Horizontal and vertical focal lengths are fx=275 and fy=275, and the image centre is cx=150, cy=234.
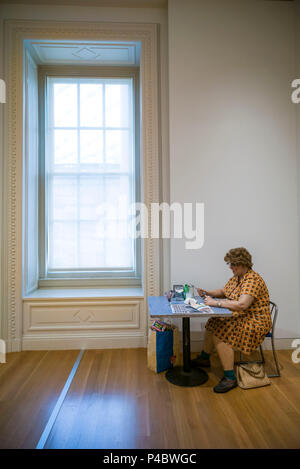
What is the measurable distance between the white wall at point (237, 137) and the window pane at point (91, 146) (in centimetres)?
122

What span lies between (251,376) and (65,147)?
3651 mm

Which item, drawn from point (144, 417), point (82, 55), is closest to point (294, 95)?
point (82, 55)

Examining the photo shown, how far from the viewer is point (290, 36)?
3.37 m

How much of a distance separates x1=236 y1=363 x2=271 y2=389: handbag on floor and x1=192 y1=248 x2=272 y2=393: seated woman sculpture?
0.23ft

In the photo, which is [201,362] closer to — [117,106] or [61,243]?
[61,243]

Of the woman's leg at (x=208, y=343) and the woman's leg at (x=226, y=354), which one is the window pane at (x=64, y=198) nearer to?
the woman's leg at (x=208, y=343)

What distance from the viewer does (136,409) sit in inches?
87.5

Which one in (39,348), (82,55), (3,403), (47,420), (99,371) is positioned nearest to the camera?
(47,420)

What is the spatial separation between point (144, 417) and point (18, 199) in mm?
2701

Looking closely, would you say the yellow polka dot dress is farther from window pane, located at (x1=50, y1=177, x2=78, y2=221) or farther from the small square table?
window pane, located at (x1=50, y1=177, x2=78, y2=221)

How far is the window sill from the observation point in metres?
3.38

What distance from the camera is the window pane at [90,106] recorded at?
157 inches

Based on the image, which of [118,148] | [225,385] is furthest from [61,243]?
[225,385]
